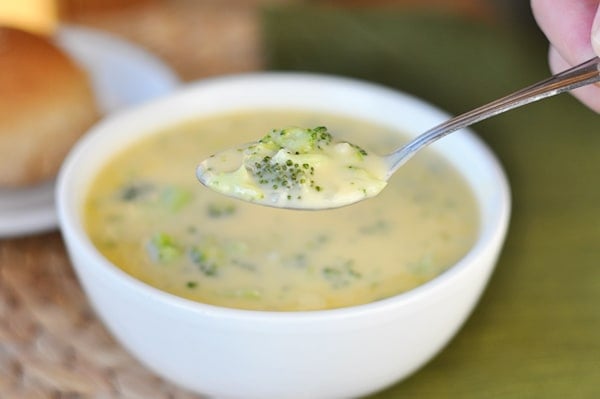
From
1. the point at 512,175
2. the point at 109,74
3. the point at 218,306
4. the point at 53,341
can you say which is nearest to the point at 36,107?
the point at 109,74

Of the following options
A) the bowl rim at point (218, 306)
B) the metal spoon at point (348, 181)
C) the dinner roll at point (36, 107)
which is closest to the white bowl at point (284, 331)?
the bowl rim at point (218, 306)

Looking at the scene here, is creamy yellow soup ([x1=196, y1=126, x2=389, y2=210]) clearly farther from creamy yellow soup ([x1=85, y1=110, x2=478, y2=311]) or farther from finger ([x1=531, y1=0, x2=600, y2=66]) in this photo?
finger ([x1=531, y1=0, x2=600, y2=66])

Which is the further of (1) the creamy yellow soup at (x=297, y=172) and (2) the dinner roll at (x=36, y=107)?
(2) the dinner roll at (x=36, y=107)

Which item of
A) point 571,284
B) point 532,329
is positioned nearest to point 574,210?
point 571,284

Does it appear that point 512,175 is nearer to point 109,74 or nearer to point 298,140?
point 298,140

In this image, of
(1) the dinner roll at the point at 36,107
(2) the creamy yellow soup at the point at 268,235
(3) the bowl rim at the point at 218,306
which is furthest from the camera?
(1) the dinner roll at the point at 36,107

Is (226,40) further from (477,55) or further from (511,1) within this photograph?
(511,1)

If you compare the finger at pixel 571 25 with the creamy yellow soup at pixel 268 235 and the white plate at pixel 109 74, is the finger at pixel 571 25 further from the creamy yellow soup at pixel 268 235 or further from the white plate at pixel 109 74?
the white plate at pixel 109 74
